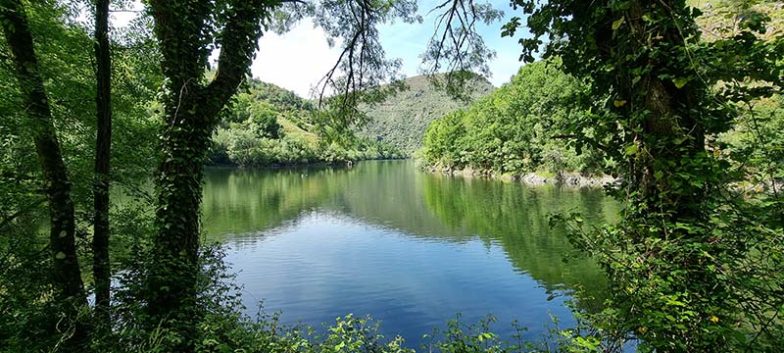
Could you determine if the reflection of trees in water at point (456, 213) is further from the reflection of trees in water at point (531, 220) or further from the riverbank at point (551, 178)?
the riverbank at point (551, 178)

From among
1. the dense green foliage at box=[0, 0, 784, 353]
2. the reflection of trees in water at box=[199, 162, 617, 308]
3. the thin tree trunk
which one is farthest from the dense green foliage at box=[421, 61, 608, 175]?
the thin tree trunk

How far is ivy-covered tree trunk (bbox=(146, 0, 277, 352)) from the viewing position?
438 centimetres

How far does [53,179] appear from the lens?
15.3 ft

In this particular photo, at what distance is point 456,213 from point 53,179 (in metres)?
27.1

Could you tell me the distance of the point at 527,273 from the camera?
15766 millimetres

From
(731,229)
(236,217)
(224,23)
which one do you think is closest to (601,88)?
(731,229)

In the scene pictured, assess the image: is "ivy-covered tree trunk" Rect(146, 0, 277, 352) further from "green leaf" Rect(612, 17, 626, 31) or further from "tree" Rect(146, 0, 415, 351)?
"green leaf" Rect(612, 17, 626, 31)

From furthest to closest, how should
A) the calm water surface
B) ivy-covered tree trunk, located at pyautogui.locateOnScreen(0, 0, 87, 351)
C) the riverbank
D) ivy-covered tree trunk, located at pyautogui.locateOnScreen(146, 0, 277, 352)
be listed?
1. the riverbank
2. the calm water surface
3. ivy-covered tree trunk, located at pyautogui.locateOnScreen(146, 0, 277, 352)
4. ivy-covered tree trunk, located at pyautogui.locateOnScreen(0, 0, 87, 351)

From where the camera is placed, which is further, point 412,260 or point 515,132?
point 515,132

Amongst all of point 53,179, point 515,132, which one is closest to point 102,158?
point 53,179

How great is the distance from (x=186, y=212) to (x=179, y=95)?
1289mm

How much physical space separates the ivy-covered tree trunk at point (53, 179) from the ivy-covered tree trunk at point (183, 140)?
2.74ft

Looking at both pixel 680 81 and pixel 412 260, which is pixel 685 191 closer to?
pixel 680 81

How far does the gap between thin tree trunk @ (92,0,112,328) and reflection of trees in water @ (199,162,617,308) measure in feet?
32.3
